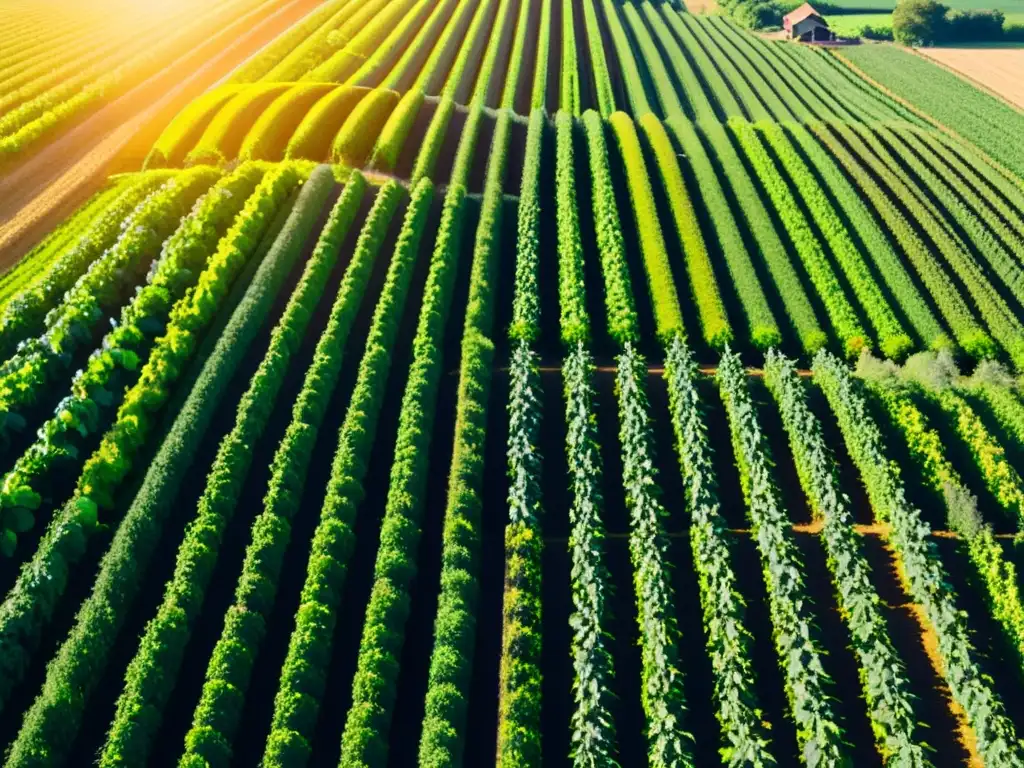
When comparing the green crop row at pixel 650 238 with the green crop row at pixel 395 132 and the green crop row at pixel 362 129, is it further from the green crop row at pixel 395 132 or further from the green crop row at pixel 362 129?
the green crop row at pixel 362 129

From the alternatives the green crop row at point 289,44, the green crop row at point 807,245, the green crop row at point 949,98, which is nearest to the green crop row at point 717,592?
the green crop row at point 807,245

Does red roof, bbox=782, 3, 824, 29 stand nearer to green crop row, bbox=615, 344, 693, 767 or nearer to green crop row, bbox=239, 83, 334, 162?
green crop row, bbox=239, 83, 334, 162

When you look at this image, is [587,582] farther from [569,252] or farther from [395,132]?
[395,132]

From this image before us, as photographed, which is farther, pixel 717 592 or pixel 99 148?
pixel 99 148

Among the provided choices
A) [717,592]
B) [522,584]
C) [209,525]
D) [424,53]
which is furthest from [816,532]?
[424,53]

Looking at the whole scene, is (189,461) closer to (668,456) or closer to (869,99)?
(668,456)

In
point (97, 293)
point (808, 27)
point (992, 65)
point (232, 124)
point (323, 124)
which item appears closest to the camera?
point (97, 293)
